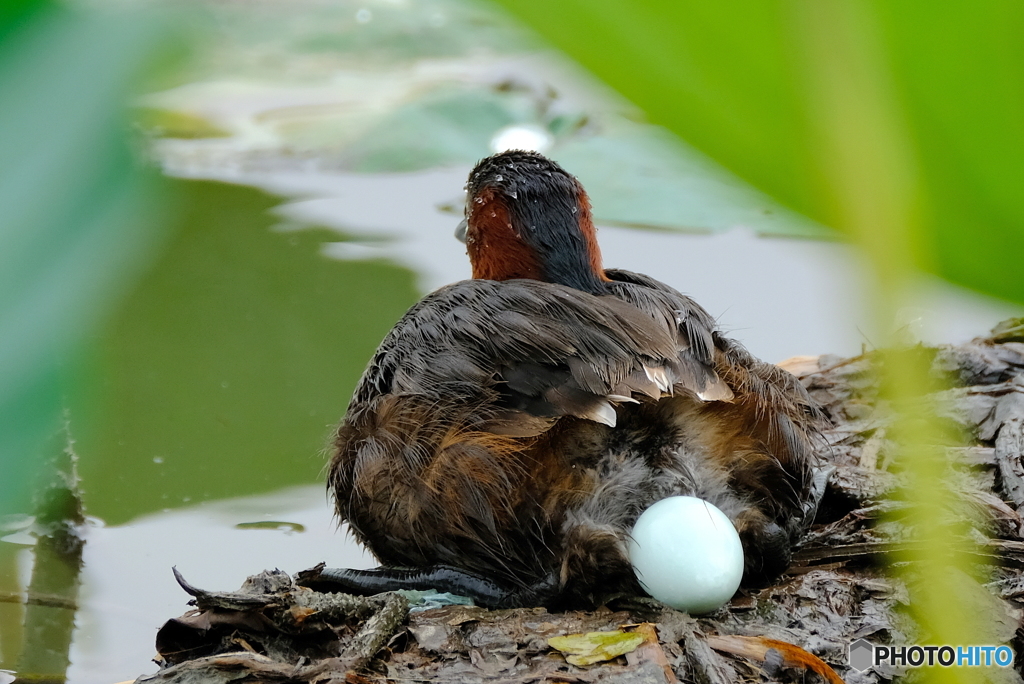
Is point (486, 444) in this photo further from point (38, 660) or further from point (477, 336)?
point (38, 660)

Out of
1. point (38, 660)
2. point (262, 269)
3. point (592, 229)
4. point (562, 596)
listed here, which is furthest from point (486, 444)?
point (262, 269)

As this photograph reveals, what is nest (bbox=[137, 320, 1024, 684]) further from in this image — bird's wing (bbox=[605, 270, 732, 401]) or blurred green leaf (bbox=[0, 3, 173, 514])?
blurred green leaf (bbox=[0, 3, 173, 514])

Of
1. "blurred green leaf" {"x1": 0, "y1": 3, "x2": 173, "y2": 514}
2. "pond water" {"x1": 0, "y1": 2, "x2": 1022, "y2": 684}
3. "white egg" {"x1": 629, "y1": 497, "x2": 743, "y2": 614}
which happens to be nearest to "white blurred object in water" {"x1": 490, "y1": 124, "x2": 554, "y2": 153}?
"pond water" {"x1": 0, "y1": 2, "x2": 1022, "y2": 684}

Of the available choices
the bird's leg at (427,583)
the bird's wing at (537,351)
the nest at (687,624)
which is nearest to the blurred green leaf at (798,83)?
the nest at (687,624)

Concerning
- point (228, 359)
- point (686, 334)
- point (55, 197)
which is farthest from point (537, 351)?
point (228, 359)

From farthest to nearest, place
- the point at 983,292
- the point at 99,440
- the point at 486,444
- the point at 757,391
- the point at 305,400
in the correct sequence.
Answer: the point at 305,400, the point at 99,440, the point at 757,391, the point at 486,444, the point at 983,292

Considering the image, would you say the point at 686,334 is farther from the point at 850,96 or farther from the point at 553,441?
the point at 850,96
